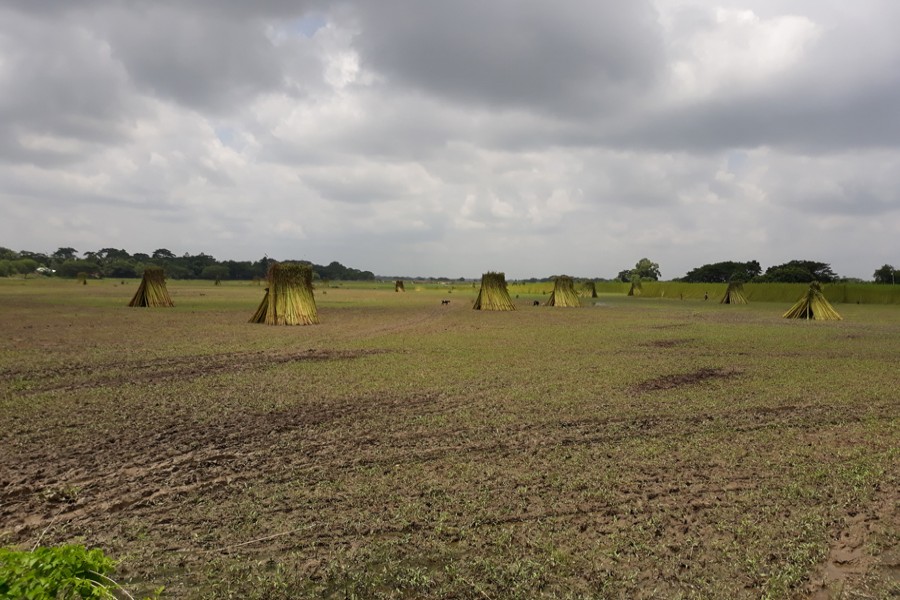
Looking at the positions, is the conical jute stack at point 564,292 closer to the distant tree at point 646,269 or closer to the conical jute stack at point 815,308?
the conical jute stack at point 815,308

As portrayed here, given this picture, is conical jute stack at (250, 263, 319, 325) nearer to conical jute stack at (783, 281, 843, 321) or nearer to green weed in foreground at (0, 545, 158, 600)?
green weed in foreground at (0, 545, 158, 600)

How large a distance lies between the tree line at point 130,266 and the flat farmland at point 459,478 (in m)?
73.4

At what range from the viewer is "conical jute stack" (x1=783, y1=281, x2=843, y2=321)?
73.9ft

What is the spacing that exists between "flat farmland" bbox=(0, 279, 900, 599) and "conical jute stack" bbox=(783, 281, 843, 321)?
52.2ft

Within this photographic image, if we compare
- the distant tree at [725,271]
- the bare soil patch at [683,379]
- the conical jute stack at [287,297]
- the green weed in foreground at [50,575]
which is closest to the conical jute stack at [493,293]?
the conical jute stack at [287,297]

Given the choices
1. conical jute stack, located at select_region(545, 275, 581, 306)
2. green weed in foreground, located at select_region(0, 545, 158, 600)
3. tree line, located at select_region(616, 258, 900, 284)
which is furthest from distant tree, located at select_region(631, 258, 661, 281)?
green weed in foreground, located at select_region(0, 545, 158, 600)

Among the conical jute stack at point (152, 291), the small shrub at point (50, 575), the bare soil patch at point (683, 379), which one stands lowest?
the bare soil patch at point (683, 379)

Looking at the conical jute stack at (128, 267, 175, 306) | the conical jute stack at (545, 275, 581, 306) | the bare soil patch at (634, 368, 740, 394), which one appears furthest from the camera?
the conical jute stack at (545, 275, 581, 306)

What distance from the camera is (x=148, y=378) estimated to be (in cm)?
821

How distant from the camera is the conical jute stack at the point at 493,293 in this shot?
28000mm

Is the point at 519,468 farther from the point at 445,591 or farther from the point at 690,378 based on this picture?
the point at 690,378

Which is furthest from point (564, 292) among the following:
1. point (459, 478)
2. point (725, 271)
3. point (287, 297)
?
point (725, 271)

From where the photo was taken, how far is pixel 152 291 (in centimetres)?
2438

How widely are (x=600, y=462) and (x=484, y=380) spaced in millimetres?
3856
